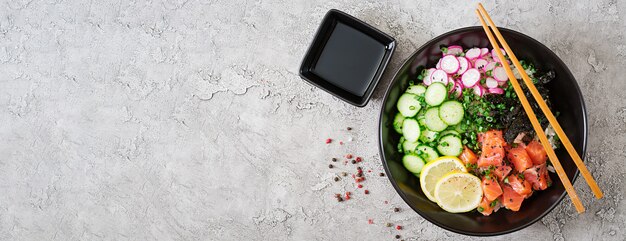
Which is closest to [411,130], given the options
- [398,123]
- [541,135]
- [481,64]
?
[398,123]

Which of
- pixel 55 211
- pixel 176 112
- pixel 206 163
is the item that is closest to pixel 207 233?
pixel 206 163

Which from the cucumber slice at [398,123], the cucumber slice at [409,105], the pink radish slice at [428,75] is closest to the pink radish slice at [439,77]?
the pink radish slice at [428,75]

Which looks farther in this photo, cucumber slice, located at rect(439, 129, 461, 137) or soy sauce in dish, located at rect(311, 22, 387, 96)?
soy sauce in dish, located at rect(311, 22, 387, 96)

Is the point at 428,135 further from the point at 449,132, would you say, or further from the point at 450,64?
the point at 450,64

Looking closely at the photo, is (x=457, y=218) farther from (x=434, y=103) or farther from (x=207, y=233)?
(x=207, y=233)

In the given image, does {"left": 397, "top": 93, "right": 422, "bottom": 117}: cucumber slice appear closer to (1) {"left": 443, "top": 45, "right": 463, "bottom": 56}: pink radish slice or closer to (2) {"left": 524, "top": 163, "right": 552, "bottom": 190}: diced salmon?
(1) {"left": 443, "top": 45, "right": 463, "bottom": 56}: pink radish slice

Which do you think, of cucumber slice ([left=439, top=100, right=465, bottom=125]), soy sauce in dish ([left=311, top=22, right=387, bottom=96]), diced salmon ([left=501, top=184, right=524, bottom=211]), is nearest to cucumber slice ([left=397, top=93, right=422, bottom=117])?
cucumber slice ([left=439, top=100, right=465, bottom=125])

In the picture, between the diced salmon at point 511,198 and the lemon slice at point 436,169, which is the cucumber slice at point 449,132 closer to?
the lemon slice at point 436,169
